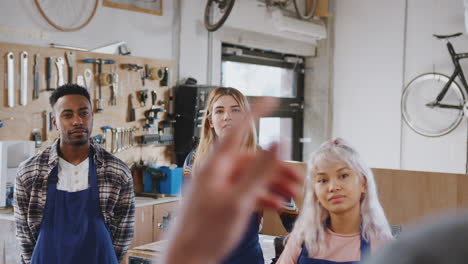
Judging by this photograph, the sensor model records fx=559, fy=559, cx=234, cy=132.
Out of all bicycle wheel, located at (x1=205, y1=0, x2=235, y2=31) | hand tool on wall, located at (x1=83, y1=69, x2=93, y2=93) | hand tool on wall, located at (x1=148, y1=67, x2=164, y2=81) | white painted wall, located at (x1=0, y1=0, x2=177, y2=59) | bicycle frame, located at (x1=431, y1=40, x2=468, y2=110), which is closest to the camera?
white painted wall, located at (x1=0, y1=0, x2=177, y2=59)

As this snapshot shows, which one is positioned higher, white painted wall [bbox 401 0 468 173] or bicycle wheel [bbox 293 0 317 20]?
bicycle wheel [bbox 293 0 317 20]

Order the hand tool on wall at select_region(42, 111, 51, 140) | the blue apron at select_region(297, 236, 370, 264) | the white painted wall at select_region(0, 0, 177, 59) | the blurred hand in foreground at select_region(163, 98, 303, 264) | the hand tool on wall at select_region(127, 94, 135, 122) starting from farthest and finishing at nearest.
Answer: the hand tool on wall at select_region(127, 94, 135, 122), the hand tool on wall at select_region(42, 111, 51, 140), the white painted wall at select_region(0, 0, 177, 59), the blue apron at select_region(297, 236, 370, 264), the blurred hand in foreground at select_region(163, 98, 303, 264)

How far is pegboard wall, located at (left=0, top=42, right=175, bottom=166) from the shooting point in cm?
404

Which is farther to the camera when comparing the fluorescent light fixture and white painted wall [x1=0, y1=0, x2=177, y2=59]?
the fluorescent light fixture

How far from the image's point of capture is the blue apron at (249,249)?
2.09 metres

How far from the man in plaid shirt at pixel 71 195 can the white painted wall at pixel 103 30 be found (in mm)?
1913

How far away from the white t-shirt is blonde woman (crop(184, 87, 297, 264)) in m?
0.45

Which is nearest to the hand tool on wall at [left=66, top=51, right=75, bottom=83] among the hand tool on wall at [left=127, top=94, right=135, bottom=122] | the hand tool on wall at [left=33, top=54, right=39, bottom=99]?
the hand tool on wall at [left=33, top=54, right=39, bottom=99]

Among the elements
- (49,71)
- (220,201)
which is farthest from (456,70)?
(220,201)

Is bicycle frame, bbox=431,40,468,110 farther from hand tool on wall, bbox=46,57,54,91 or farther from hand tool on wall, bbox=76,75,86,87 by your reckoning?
hand tool on wall, bbox=46,57,54,91

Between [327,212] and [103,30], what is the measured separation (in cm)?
335

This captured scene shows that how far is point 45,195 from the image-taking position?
2332mm

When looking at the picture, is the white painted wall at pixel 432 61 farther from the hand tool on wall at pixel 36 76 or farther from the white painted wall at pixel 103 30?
the hand tool on wall at pixel 36 76

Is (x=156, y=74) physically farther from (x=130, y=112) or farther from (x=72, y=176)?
(x=72, y=176)
